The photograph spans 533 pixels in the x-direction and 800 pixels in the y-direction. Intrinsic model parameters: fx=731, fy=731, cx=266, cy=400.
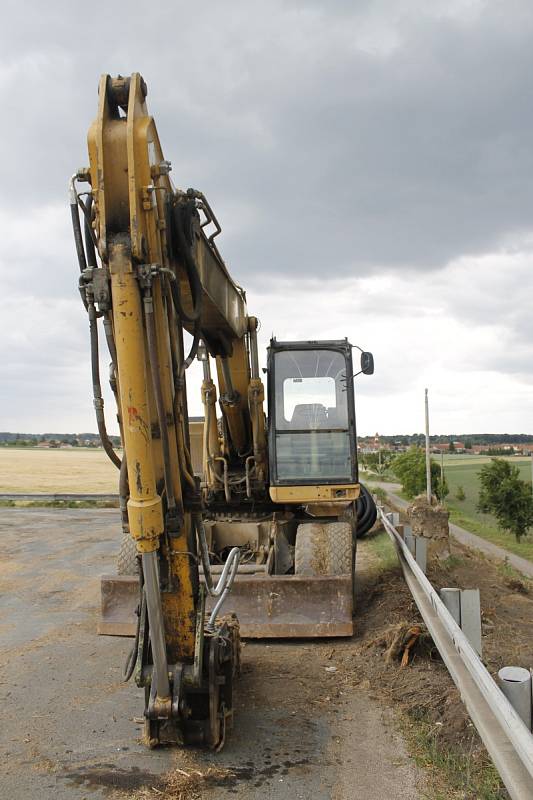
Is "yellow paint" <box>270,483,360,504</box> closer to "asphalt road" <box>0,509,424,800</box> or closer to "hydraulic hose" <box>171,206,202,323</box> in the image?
"asphalt road" <box>0,509,424,800</box>

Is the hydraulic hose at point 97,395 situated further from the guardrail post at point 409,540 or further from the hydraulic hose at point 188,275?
the guardrail post at point 409,540

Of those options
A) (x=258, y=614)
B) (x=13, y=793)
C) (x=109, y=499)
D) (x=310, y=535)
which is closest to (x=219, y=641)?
(x=13, y=793)

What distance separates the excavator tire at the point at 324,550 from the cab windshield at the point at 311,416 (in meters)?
0.65

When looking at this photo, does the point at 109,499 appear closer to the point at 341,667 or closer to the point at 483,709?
the point at 341,667

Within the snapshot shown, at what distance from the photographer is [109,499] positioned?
27312mm

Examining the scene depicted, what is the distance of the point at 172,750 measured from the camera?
185 inches

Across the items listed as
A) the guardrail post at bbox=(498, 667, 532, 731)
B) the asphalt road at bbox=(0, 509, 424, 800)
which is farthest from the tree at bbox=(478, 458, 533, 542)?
the guardrail post at bbox=(498, 667, 532, 731)

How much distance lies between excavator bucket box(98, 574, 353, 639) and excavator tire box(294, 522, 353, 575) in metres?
0.41

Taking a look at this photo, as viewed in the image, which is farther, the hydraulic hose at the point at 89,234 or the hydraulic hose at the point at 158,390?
the hydraulic hose at the point at 89,234

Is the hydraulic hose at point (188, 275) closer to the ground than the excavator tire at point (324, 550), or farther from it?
farther from it

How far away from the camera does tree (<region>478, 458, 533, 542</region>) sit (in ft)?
101

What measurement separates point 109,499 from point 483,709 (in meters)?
24.6

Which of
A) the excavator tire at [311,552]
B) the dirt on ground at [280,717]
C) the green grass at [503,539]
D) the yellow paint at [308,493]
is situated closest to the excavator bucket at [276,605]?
the dirt on ground at [280,717]

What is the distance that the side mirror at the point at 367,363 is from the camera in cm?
842
